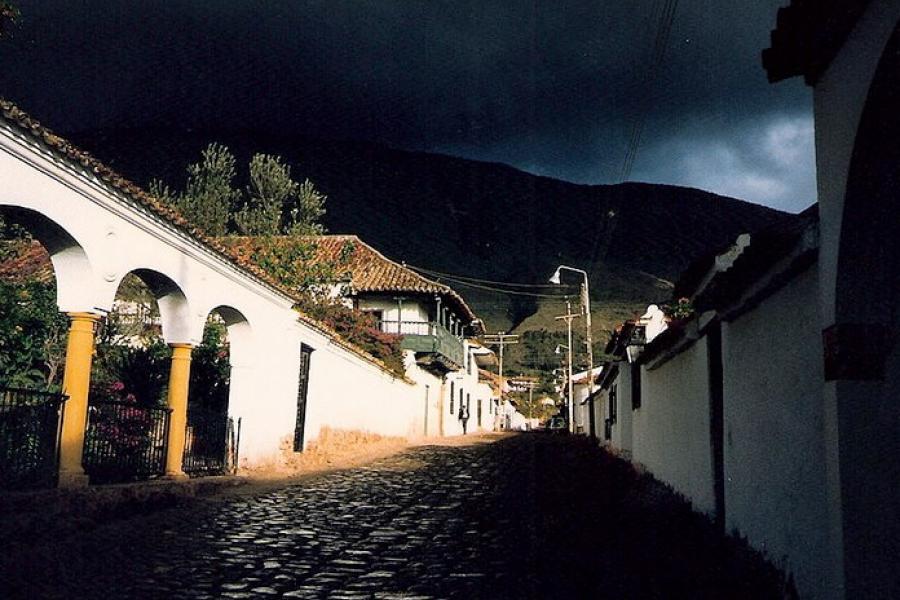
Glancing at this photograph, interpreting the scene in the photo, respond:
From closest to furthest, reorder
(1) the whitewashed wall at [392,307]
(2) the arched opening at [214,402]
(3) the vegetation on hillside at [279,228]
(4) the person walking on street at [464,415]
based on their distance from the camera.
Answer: (2) the arched opening at [214,402]
(3) the vegetation on hillside at [279,228]
(1) the whitewashed wall at [392,307]
(4) the person walking on street at [464,415]

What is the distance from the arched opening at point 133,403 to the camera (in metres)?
10.1

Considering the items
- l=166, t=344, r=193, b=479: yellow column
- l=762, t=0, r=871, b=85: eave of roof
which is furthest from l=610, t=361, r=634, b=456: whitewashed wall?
l=762, t=0, r=871, b=85: eave of roof

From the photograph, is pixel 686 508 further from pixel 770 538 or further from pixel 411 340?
pixel 411 340

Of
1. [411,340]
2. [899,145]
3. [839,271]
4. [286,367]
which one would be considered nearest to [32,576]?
[839,271]

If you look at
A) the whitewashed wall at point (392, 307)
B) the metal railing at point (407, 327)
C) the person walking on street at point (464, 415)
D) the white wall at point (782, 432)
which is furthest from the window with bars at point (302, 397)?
the person walking on street at point (464, 415)

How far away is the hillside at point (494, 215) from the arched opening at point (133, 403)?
57628mm

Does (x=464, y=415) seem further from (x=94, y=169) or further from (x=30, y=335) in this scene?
(x=94, y=169)

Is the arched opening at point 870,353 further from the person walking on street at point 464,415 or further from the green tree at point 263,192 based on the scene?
the person walking on street at point 464,415

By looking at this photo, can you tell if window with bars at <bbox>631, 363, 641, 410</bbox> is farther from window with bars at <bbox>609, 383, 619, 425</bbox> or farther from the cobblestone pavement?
the cobblestone pavement

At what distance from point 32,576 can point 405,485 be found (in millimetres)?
7550

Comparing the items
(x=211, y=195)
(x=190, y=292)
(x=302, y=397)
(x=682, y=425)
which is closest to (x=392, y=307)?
(x=211, y=195)

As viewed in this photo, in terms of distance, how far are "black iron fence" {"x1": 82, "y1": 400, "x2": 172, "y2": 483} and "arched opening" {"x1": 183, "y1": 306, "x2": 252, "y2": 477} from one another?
34.9 inches

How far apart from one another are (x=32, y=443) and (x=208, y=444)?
14.8ft

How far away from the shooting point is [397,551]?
6648 mm
